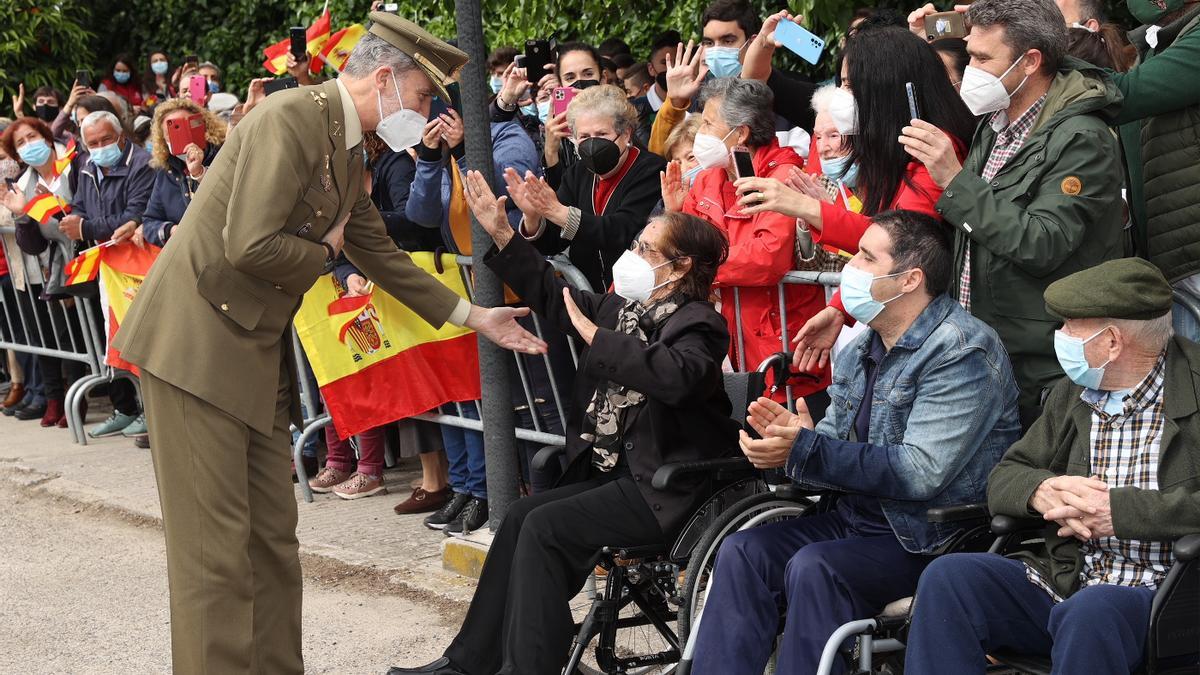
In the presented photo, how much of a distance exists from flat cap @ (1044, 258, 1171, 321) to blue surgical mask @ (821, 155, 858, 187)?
1.30 m

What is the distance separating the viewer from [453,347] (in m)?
6.86

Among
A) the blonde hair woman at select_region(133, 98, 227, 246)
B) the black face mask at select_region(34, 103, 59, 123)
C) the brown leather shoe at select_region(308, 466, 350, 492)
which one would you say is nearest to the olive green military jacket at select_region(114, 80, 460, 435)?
the brown leather shoe at select_region(308, 466, 350, 492)

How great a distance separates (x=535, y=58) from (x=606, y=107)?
4.09 ft

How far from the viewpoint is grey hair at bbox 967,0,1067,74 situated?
4301 mm

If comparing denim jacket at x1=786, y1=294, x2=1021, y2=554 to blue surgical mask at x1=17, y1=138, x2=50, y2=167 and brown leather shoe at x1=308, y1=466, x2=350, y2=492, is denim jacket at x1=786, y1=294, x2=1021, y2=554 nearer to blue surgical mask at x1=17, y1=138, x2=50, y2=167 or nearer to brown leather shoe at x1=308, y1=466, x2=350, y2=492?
brown leather shoe at x1=308, y1=466, x2=350, y2=492

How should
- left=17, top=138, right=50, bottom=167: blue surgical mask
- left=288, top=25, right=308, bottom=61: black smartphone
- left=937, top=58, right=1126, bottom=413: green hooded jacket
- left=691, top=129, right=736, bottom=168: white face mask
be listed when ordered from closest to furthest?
1. left=937, top=58, right=1126, bottom=413: green hooded jacket
2. left=691, top=129, right=736, bottom=168: white face mask
3. left=288, top=25, right=308, bottom=61: black smartphone
4. left=17, top=138, right=50, bottom=167: blue surgical mask

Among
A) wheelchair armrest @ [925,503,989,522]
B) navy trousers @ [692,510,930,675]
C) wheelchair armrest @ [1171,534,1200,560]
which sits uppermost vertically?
wheelchair armrest @ [1171,534,1200,560]

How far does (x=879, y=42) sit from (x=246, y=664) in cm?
275

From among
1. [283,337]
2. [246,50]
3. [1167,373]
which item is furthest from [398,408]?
[246,50]

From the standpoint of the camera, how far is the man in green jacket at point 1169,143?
445 cm

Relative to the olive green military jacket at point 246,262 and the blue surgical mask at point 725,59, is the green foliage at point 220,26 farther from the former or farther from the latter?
the olive green military jacket at point 246,262

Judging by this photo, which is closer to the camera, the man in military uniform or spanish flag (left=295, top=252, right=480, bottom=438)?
the man in military uniform

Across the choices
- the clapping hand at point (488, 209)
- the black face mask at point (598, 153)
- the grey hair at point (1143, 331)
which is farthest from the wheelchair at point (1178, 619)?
the black face mask at point (598, 153)

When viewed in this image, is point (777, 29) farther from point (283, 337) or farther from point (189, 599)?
point (189, 599)
